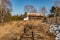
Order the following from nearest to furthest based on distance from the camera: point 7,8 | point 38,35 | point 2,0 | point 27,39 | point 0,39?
point 27,39 → point 38,35 → point 0,39 → point 2,0 → point 7,8

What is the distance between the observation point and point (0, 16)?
18.6 metres

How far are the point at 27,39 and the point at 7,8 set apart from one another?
1530cm

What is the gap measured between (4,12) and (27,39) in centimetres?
1446

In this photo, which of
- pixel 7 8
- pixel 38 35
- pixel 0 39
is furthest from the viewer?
pixel 7 8

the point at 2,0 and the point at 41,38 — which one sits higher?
the point at 2,0

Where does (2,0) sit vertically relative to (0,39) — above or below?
→ above

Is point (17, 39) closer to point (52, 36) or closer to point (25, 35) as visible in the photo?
point (25, 35)

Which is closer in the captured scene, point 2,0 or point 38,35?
point 38,35

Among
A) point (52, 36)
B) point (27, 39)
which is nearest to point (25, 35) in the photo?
point (27, 39)

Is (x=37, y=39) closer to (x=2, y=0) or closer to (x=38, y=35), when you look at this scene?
(x=38, y=35)

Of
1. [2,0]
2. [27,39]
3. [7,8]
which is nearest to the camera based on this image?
[27,39]

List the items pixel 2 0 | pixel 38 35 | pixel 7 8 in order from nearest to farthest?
pixel 38 35 < pixel 2 0 < pixel 7 8

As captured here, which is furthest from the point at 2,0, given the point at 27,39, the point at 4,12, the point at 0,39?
the point at 27,39

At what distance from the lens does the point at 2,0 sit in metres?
18.2
